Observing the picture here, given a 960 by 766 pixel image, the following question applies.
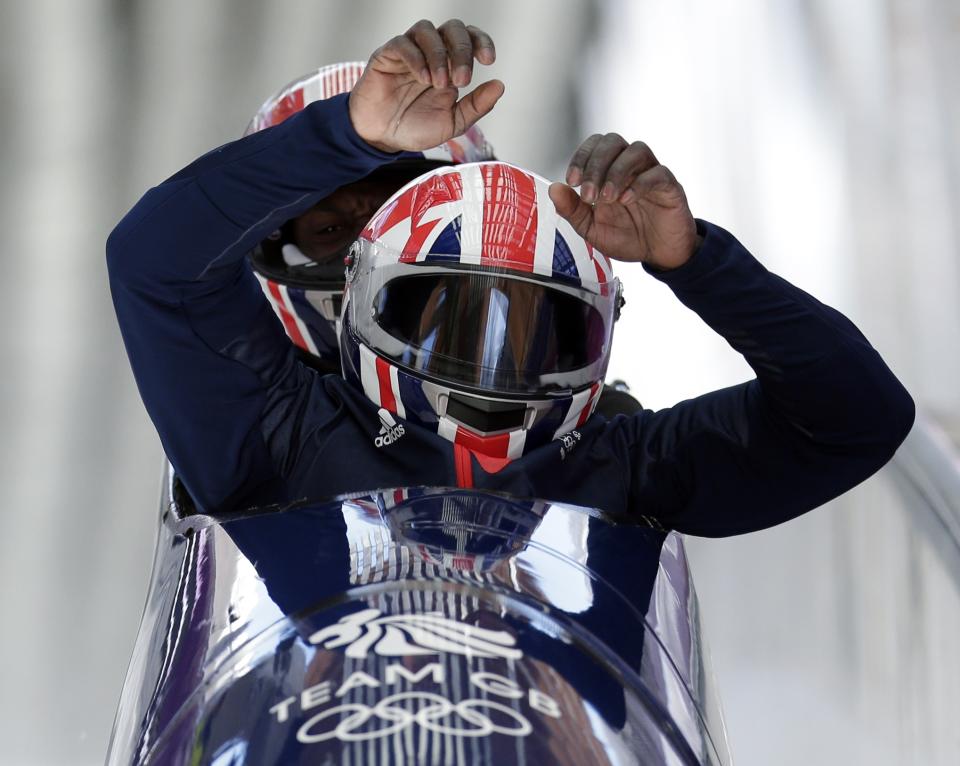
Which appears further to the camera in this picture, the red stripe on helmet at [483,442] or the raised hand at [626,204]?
the red stripe on helmet at [483,442]

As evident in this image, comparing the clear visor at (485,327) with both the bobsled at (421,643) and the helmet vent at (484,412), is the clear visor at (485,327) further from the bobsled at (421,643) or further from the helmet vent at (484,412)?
the bobsled at (421,643)

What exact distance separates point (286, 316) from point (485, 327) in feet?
2.65

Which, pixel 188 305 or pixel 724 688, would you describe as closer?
pixel 188 305

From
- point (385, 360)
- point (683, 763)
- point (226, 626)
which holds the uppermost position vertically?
point (385, 360)

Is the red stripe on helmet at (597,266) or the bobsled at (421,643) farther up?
the red stripe on helmet at (597,266)

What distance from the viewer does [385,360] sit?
5.69 ft

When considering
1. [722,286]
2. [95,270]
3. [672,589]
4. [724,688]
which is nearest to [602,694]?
[672,589]

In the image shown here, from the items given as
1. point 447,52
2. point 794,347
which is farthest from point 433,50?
point 794,347

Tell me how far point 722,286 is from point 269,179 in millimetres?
552

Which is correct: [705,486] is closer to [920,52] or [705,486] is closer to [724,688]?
[724,688]

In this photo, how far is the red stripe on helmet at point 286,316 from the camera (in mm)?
2361

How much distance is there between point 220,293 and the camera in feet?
5.41

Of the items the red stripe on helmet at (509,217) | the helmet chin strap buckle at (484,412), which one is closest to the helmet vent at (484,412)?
the helmet chin strap buckle at (484,412)

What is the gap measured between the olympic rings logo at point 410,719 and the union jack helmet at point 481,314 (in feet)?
2.18
